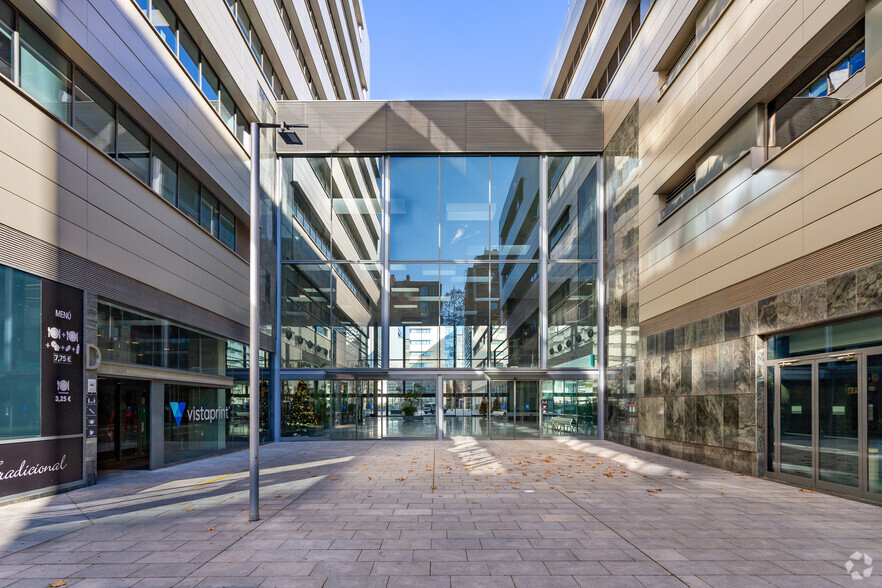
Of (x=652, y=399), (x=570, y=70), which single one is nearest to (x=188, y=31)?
(x=652, y=399)

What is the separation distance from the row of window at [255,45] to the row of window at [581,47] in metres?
13.4

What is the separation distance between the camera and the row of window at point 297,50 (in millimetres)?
23734

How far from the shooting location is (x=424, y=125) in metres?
22.0

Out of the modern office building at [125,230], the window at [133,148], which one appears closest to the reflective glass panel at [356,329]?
the modern office building at [125,230]

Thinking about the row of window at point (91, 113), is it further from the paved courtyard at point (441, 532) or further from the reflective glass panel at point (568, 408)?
the reflective glass panel at point (568, 408)

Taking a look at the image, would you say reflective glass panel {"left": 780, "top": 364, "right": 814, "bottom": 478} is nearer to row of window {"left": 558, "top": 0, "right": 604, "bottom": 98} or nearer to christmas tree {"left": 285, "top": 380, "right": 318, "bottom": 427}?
christmas tree {"left": 285, "top": 380, "right": 318, "bottom": 427}

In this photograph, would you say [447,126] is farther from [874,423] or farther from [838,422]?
[874,423]

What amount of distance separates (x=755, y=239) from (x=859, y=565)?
7.55 meters

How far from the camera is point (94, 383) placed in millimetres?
11227

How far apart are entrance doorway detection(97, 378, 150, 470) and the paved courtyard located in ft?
4.58

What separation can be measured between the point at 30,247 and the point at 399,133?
14369 millimetres

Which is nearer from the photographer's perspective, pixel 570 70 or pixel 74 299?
pixel 74 299

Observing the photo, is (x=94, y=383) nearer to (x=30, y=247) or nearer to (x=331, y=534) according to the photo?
(x=30, y=247)

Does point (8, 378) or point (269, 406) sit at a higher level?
point (8, 378)
